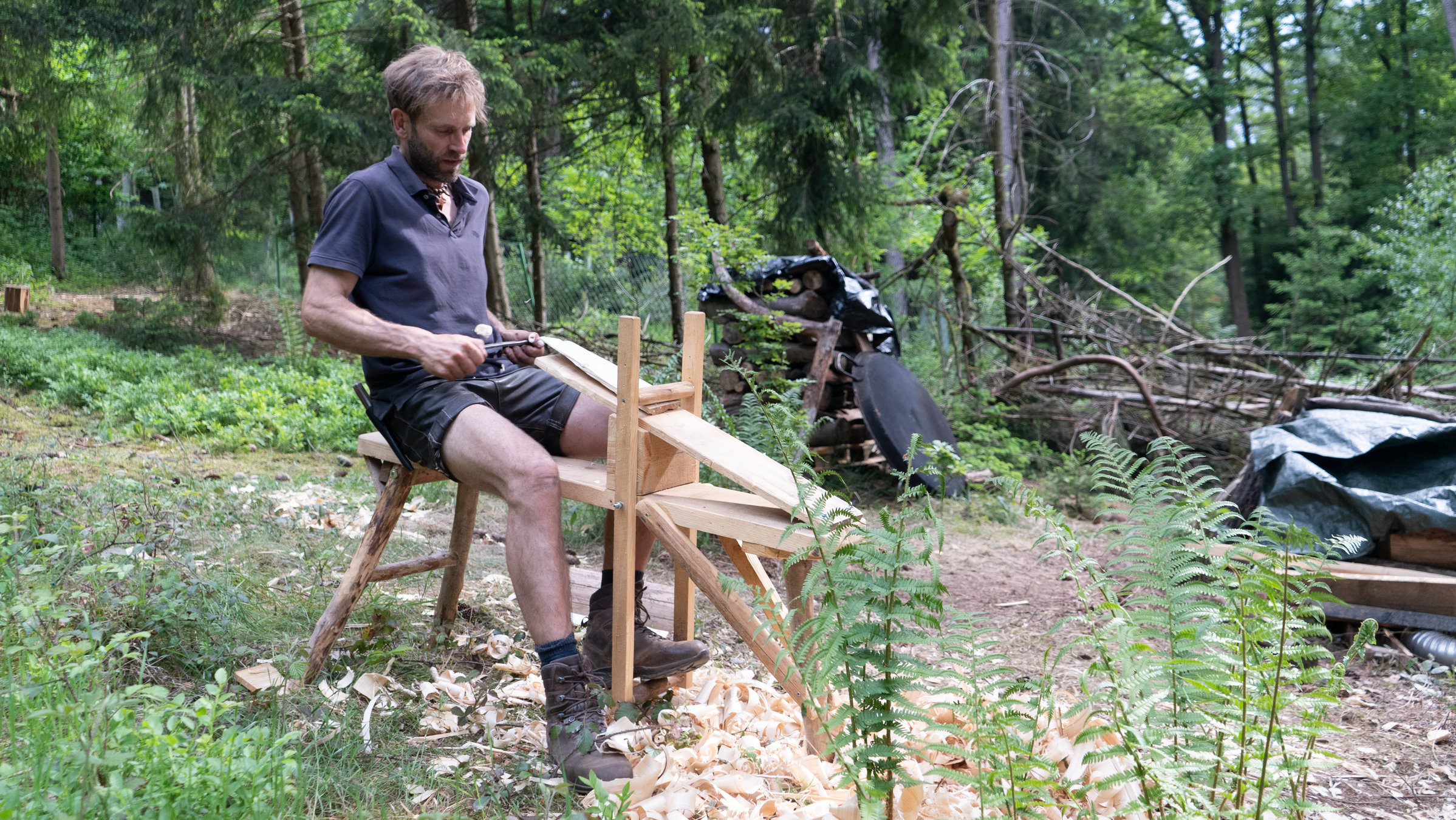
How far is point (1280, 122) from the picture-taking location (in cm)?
2122

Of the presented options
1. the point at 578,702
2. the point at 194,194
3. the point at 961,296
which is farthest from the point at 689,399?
the point at 194,194

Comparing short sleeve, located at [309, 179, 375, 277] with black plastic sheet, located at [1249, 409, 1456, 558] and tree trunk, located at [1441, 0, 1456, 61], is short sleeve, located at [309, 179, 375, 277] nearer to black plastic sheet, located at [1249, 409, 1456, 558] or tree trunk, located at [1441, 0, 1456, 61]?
black plastic sheet, located at [1249, 409, 1456, 558]

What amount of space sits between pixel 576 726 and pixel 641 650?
1.52ft

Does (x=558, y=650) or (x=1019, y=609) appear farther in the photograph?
(x=1019, y=609)

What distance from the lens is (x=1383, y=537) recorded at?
13.6ft

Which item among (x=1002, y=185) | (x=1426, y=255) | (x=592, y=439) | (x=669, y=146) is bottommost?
(x=592, y=439)

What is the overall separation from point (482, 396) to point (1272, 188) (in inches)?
964

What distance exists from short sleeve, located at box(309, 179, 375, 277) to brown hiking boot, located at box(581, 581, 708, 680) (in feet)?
4.02

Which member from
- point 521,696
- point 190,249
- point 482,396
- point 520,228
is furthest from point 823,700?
point 190,249

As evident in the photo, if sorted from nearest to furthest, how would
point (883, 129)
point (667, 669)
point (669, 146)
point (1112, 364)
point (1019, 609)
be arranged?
1. point (667, 669)
2. point (1019, 609)
3. point (1112, 364)
4. point (669, 146)
5. point (883, 129)

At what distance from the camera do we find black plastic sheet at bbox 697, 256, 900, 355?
6.36 m

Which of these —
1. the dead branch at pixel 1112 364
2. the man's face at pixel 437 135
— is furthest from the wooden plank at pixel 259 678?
the dead branch at pixel 1112 364

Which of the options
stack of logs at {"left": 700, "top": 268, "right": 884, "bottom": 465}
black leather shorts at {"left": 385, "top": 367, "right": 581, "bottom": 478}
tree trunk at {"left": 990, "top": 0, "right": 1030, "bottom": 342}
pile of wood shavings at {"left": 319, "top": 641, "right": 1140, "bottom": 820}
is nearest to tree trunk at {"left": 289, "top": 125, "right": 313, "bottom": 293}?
stack of logs at {"left": 700, "top": 268, "right": 884, "bottom": 465}

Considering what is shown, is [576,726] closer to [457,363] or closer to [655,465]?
[655,465]
